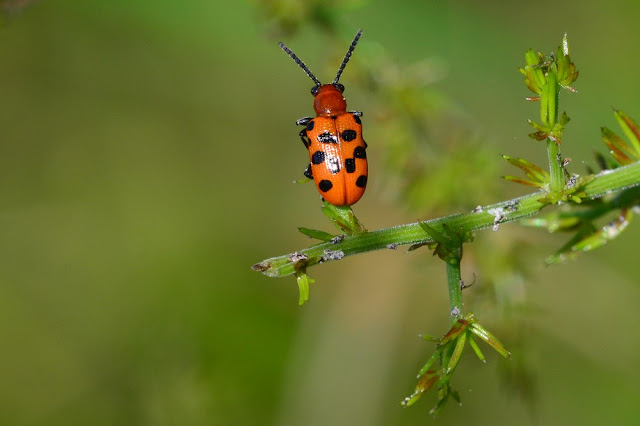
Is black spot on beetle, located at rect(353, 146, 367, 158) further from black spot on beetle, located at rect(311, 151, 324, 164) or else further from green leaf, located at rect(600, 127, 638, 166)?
green leaf, located at rect(600, 127, 638, 166)

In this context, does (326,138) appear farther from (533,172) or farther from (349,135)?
(533,172)

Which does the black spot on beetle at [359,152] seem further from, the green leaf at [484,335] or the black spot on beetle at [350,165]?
the green leaf at [484,335]

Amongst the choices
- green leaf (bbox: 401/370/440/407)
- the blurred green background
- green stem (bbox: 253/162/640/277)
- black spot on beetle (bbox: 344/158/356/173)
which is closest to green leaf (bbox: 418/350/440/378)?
green leaf (bbox: 401/370/440/407)

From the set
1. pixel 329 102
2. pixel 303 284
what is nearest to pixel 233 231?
pixel 329 102

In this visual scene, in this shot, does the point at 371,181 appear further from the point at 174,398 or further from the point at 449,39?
the point at 174,398

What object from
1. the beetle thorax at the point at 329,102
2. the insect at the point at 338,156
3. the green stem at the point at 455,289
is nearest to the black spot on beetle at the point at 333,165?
the insect at the point at 338,156

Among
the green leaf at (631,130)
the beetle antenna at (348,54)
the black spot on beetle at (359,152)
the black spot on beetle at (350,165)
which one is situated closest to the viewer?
the green leaf at (631,130)
